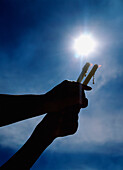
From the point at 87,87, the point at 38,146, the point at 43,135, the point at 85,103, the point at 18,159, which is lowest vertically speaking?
the point at 18,159

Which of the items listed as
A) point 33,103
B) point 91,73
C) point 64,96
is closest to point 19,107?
point 33,103

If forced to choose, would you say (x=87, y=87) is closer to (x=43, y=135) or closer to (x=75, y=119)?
(x=75, y=119)

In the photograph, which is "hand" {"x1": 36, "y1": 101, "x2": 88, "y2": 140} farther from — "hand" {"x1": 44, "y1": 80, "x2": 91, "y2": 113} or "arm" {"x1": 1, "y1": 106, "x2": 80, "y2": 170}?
"hand" {"x1": 44, "y1": 80, "x2": 91, "y2": 113}

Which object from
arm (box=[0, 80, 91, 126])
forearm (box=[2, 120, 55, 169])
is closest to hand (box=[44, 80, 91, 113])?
arm (box=[0, 80, 91, 126])

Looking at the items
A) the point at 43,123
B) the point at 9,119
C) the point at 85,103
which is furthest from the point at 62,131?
the point at 9,119

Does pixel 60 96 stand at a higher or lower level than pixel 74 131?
higher

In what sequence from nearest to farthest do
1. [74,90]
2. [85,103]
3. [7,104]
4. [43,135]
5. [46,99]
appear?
[7,104]
[46,99]
[74,90]
[85,103]
[43,135]

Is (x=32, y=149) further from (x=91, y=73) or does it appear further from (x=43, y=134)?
(x=91, y=73)
